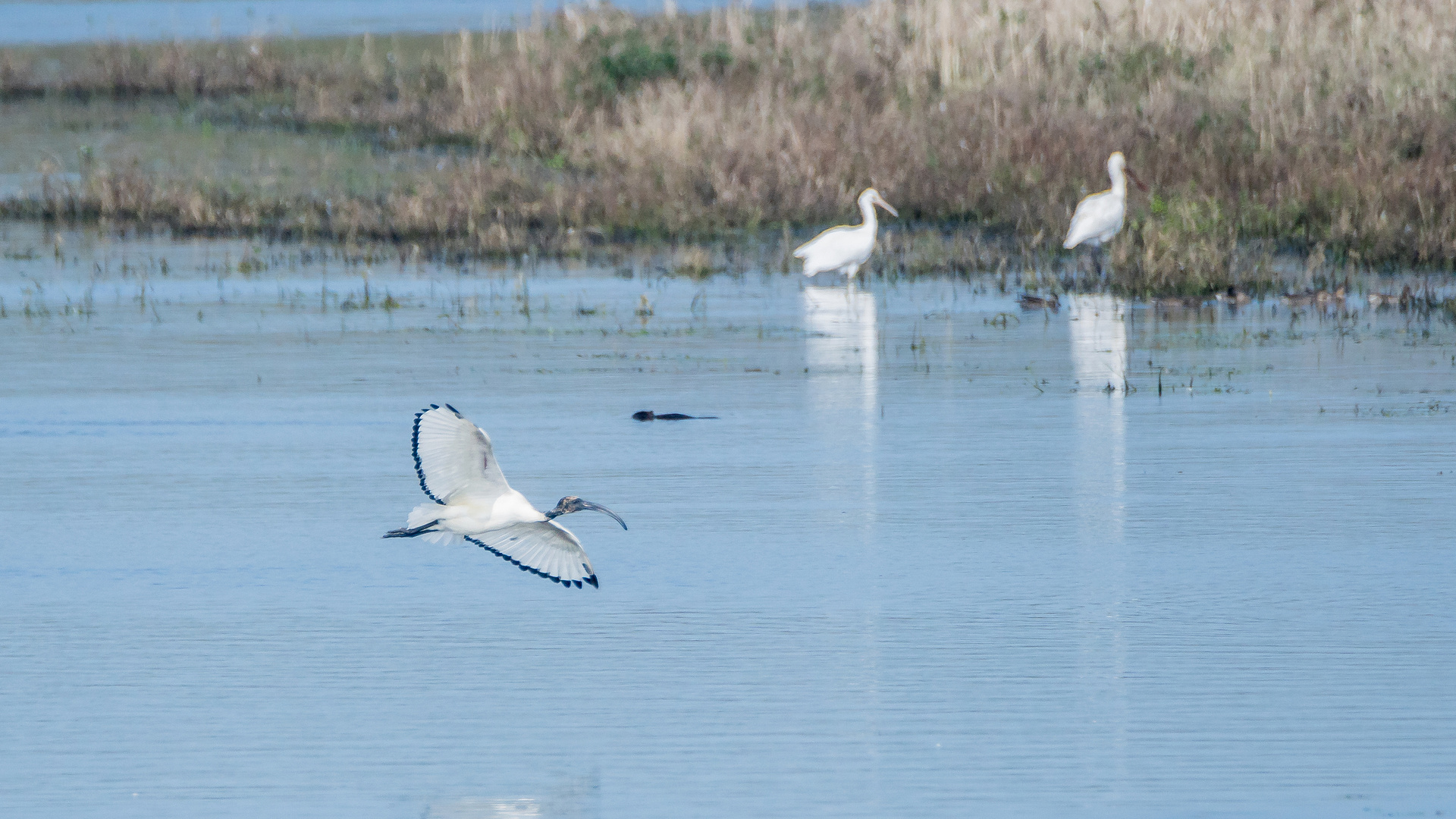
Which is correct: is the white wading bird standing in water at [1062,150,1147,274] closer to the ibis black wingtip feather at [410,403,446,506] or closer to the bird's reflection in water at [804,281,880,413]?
the bird's reflection in water at [804,281,880,413]

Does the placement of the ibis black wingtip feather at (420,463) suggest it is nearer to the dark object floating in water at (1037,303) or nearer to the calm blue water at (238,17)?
the dark object floating in water at (1037,303)

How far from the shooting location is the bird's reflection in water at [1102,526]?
711 cm

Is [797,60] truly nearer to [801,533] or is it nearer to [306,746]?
[801,533]

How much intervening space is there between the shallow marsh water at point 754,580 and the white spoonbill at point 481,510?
0.19 m

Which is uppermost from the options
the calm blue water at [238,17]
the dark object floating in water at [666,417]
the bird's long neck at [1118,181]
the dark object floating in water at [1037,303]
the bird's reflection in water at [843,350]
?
the calm blue water at [238,17]

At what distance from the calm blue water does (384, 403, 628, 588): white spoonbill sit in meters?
33.3

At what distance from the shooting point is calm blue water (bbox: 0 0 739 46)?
5094cm

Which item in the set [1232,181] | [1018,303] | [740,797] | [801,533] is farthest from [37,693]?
[1232,181]

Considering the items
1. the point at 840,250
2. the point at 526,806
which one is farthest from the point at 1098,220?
the point at 526,806

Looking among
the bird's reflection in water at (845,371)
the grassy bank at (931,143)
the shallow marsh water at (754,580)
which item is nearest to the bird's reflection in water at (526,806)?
the shallow marsh water at (754,580)

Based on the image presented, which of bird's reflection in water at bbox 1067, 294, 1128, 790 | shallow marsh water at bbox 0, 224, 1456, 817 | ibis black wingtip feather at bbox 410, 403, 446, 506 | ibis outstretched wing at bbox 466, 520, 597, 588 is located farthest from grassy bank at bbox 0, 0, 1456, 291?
ibis black wingtip feather at bbox 410, 403, 446, 506

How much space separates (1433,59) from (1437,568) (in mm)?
15334

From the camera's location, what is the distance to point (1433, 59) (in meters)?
23.5

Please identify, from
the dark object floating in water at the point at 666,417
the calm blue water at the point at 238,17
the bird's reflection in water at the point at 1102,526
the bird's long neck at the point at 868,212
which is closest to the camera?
the bird's reflection in water at the point at 1102,526
